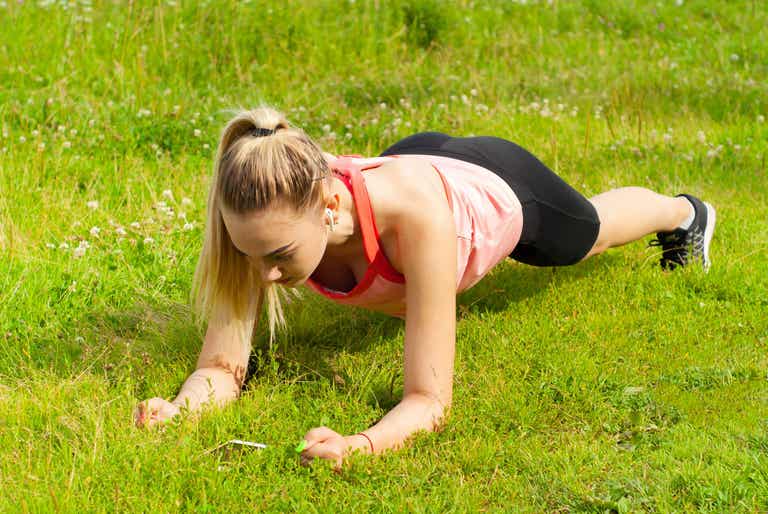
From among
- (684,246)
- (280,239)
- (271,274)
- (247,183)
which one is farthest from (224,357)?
(684,246)

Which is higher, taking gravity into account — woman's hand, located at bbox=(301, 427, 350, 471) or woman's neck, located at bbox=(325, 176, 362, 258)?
woman's neck, located at bbox=(325, 176, 362, 258)

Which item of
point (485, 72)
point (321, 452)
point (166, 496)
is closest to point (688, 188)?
point (485, 72)

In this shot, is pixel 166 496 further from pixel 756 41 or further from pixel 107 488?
pixel 756 41

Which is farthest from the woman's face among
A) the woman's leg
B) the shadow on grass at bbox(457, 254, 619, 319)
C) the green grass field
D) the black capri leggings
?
the woman's leg

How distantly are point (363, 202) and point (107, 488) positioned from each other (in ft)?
4.62

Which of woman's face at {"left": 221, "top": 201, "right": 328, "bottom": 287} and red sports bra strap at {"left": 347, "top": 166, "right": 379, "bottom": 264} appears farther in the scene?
red sports bra strap at {"left": 347, "top": 166, "right": 379, "bottom": 264}

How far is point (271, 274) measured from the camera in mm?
3451

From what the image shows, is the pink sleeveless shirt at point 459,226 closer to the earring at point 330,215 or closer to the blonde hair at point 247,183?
the earring at point 330,215

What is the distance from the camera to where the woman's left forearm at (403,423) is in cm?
352

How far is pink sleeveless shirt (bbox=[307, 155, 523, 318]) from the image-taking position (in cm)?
378

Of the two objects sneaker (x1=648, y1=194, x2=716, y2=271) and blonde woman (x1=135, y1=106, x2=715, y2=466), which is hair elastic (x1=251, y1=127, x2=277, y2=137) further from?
sneaker (x1=648, y1=194, x2=716, y2=271)

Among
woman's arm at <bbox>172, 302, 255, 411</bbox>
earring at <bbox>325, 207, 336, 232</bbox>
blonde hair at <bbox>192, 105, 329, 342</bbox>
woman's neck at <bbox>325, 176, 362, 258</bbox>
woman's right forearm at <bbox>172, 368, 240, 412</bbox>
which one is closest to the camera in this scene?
blonde hair at <bbox>192, 105, 329, 342</bbox>

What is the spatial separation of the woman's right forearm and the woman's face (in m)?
0.62

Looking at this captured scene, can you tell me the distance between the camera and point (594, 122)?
285 inches
